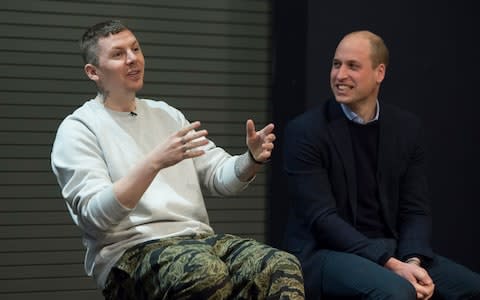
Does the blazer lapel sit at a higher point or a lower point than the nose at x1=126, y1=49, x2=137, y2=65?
lower

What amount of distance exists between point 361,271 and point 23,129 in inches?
76.9

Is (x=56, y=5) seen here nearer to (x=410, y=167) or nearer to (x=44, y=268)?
(x=44, y=268)

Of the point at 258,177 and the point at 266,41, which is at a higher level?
the point at 266,41

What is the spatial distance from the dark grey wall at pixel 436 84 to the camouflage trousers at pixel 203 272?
5.38ft

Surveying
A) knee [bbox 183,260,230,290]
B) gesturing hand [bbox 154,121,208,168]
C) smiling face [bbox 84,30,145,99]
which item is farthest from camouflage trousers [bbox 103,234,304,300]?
smiling face [bbox 84,30,145,99]

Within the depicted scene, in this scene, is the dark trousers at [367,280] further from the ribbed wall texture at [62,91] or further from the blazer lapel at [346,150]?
the ribbed wall texture at [62,91]

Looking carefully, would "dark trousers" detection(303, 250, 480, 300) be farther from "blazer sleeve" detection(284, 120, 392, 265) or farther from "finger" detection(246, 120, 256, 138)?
"finger" detection(246, 120, 256, 138)

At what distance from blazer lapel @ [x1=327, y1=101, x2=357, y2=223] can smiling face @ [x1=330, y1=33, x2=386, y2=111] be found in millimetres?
101

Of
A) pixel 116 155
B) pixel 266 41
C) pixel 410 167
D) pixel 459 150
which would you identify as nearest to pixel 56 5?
pixel 266 41

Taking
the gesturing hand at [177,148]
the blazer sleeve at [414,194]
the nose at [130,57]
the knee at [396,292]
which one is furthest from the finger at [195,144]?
the blazer sleeve at [414,194]

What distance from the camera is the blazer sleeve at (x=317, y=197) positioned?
3.47m

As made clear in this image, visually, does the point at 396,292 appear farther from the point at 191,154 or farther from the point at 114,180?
the point at 114,180

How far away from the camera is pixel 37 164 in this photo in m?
4.43

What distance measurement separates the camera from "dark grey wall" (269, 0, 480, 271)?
14.9 feet
